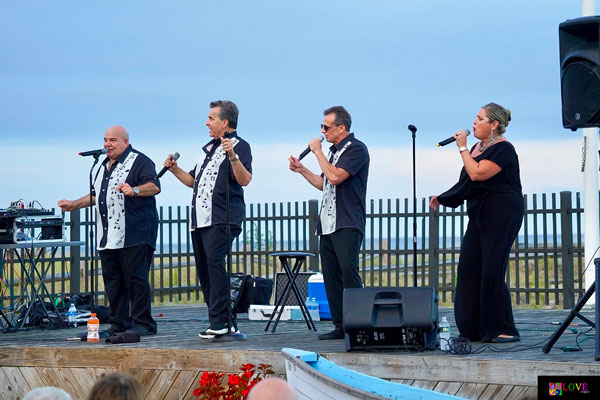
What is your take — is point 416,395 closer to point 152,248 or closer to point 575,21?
point 575,21

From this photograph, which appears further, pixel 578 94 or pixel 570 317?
pixel 570 317

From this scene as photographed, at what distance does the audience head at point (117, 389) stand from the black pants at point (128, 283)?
5711mm

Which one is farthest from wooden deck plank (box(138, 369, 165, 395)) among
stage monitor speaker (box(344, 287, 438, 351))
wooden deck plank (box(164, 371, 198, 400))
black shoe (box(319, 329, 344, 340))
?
stage monitor speaker (box(344, 287, 438, 351))

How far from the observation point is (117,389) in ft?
10.7

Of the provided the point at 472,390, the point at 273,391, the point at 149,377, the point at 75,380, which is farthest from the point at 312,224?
the point at 273,391

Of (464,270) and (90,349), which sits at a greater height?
(464,270)

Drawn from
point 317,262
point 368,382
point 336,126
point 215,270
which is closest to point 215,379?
point 215,270

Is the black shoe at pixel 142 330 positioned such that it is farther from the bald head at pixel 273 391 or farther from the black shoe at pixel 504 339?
the bald head at pixel 273 391

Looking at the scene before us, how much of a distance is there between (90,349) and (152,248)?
3.97 ft

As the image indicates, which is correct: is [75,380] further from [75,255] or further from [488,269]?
[75,255]

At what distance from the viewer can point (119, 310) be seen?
30.2ft

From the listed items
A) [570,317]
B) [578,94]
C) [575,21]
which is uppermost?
[575,21]

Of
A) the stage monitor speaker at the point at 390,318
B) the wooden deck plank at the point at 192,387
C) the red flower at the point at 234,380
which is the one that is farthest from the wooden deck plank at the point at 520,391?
the wooden deck plank at the point at 192,387

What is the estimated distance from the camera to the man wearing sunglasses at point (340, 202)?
816 cm
